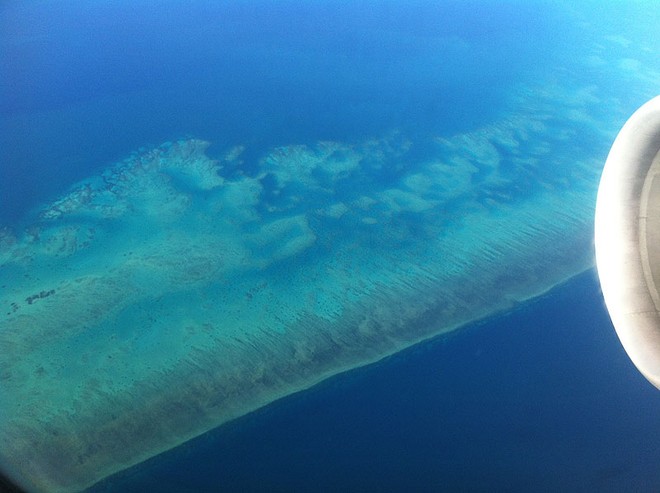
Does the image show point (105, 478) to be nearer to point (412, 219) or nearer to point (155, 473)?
point (155, 473)

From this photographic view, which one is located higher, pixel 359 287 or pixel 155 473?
pixel 359 287

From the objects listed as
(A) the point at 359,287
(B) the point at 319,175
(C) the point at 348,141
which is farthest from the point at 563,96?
(A) the point at 359,287

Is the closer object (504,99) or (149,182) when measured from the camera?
(149,182)

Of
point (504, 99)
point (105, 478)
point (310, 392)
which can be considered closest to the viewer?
point (105, 478)

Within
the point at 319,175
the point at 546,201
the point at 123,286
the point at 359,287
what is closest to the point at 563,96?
the point at 546,201

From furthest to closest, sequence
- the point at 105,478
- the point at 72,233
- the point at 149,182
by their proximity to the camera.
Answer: the point at 149,182, the point at 72,233, the point at 105,478

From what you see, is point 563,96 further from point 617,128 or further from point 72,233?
point 72,233

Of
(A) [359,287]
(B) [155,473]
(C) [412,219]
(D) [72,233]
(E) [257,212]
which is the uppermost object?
(D) [72,233]
